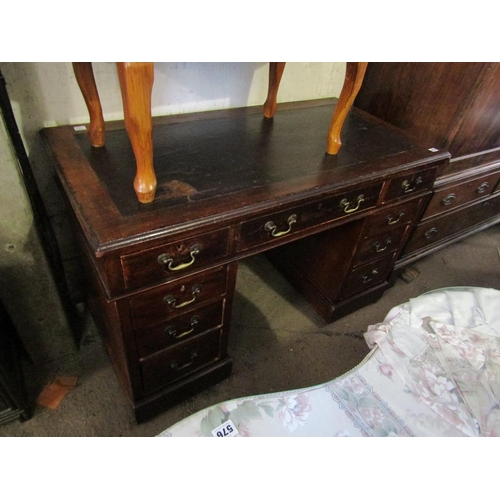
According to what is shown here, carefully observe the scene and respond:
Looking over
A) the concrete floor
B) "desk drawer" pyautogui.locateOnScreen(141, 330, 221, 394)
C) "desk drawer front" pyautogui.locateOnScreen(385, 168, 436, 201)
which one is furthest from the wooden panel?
"desk drawer" pyautogui.locateOnScreen(141, 330, 221, 394)

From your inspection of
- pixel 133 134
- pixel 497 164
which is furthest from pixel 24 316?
pixel 497 164

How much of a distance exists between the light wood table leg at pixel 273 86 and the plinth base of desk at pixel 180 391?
1013mm

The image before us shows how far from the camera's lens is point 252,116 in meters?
1.38

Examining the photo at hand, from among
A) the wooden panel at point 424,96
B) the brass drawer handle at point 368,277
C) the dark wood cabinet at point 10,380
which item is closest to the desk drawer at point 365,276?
the brass drawer handle at point 368,277

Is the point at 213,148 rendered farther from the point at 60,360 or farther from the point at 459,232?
the point at 459,232

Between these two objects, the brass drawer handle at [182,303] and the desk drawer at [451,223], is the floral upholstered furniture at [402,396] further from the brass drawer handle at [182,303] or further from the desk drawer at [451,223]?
the desk drawer at [451,223]

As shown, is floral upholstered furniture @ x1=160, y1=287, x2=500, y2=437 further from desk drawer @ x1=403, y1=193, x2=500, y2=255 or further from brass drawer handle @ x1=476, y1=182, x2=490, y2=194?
brass drawer handle @ x1=476, y1=182, x2=490, y2=194

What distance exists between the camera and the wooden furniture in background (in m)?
0.65

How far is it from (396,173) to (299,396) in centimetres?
80

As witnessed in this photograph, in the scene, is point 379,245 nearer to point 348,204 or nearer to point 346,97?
point 348,204

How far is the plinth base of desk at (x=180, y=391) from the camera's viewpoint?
3.95 feet

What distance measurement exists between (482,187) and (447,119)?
0.65 meters

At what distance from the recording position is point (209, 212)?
83 cm

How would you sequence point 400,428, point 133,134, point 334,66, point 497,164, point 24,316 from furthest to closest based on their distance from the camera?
point 497,164
point 334,66
point 24,316
point 400,428
point 133,134
